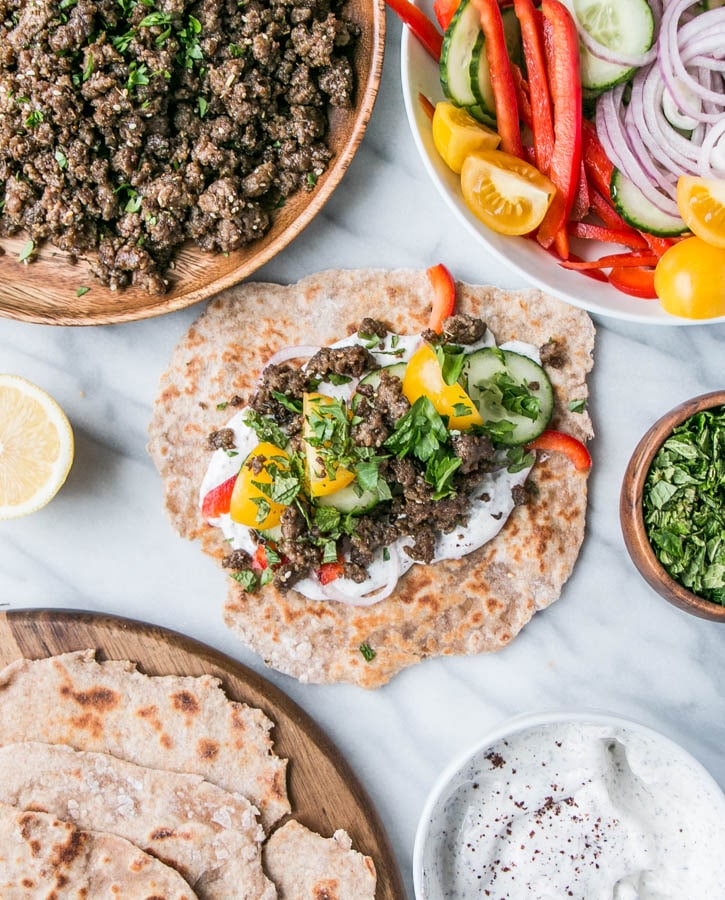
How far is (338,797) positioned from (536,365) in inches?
79.1

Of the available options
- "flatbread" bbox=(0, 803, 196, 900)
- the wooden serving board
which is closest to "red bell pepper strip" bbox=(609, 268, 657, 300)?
the wooden serving board

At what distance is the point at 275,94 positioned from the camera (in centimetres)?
325

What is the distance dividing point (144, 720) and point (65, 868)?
0.63m

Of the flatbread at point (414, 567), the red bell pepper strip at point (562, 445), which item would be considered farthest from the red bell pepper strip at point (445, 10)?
the red bell pepper strip at point (562, 445)

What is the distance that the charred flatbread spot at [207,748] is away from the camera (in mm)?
3516

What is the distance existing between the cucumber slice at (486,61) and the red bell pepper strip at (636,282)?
0.78 m

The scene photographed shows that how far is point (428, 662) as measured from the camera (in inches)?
144

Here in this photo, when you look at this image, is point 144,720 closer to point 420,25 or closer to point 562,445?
point 562,445

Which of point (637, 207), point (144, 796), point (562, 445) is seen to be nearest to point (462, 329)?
point (562, 445)

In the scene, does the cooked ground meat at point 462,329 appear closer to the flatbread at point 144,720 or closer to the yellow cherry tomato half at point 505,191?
the yellow cherry tomato half at point 505,191

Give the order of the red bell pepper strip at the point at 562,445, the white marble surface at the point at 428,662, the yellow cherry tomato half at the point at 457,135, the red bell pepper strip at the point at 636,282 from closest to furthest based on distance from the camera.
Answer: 1. the yellow cherry tomato half at the point at 457,135
2. the red bell pepper strip at the point at 636,282
3. the red bell pepper strip at the point at 562,445
4. the white marble surface at the point at 428,662

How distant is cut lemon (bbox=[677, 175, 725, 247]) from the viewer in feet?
9.68

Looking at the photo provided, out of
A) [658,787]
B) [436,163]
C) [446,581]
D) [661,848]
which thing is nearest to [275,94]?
[436,163]

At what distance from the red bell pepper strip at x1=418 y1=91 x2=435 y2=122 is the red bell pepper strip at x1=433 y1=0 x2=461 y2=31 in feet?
0.82
